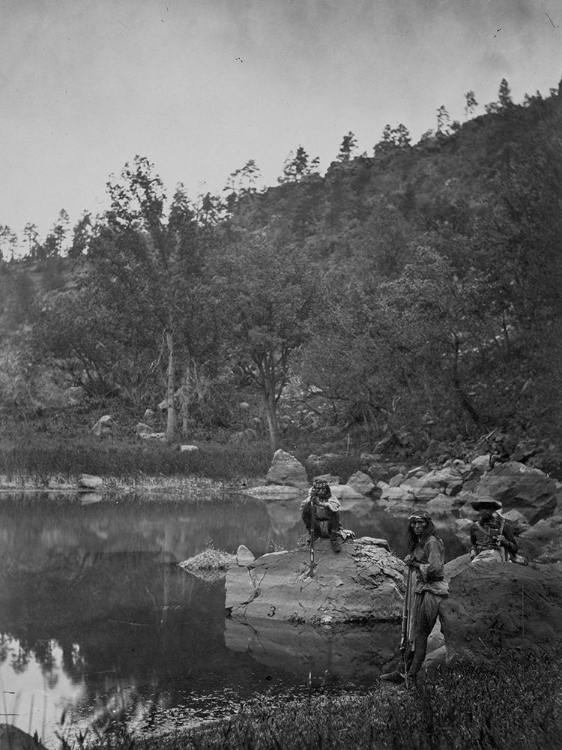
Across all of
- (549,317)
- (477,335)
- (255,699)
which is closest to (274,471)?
(477,335)

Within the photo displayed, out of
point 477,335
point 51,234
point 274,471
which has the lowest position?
point 274,471

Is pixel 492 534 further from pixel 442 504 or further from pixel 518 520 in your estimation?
pixel 442 504

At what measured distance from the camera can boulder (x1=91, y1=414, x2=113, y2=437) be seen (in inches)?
1954

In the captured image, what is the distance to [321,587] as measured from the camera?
41.3 ft

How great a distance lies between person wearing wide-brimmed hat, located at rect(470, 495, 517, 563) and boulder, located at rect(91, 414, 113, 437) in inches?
1627

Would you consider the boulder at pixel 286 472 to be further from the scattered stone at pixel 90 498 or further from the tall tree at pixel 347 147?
the tall tree at pixel 347 147

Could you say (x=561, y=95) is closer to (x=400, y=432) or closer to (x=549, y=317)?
(x=549, y=317)

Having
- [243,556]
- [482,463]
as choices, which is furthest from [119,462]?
[243,556]

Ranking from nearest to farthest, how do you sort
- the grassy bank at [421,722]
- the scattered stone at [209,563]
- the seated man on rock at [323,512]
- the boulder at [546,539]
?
the grassy bank at [421,722], the seated man on rock at [323,512], the boulder at [546,539], the scattered stone at [209,563]

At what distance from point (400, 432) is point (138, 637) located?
117 ft

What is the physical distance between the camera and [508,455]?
32594 mm

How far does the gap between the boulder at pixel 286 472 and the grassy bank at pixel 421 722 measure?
98.4 feet

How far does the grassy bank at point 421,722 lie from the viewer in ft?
17.8

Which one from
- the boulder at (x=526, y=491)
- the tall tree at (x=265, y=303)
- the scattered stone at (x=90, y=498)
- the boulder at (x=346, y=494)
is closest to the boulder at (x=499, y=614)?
the boulder at (x=526, y=491)
